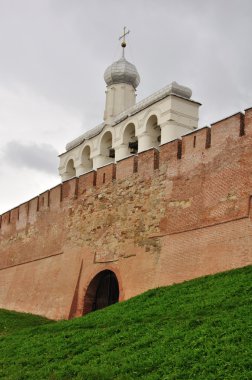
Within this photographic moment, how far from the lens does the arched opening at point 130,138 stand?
911 inches

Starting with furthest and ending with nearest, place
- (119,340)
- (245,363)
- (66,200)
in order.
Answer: (66,200), (119,340), (245,363)

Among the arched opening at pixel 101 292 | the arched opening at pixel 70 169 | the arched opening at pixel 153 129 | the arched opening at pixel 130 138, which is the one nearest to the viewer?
the arched opening at pixel 101 292

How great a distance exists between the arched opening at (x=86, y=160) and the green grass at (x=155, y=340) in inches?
593

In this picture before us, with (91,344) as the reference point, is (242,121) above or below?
above

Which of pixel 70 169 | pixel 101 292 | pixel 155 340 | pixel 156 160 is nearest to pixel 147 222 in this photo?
pixel 156 160

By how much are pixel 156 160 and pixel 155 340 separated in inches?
→ 240

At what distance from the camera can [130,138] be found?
76.4 feet

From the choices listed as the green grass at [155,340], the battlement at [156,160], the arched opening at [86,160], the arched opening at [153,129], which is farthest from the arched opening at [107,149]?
the green grass at [155,340]

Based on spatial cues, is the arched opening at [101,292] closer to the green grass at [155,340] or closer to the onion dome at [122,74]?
the green grass at [155,340]

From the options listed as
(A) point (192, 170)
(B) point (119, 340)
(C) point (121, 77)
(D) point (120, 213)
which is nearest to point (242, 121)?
(A) point (192, 170)

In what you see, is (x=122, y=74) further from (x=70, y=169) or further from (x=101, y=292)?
(x=101, y=292)

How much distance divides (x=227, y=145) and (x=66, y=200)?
19.6 feet

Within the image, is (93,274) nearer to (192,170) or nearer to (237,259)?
(192,170)

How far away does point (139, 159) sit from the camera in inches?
534
